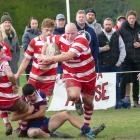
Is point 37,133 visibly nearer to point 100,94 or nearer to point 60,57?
point 60,57

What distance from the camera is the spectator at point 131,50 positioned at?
54.5 feet

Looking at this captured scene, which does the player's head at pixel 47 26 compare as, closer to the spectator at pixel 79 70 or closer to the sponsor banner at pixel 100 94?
the spectator at pixel 79 70

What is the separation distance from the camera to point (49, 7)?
193ft

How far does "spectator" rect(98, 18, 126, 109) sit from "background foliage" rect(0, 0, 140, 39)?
117 ft

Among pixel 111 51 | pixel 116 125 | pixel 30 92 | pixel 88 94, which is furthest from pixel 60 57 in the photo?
pixel 111 51

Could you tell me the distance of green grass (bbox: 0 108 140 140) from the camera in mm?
11711

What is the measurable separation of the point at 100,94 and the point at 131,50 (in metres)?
1.29

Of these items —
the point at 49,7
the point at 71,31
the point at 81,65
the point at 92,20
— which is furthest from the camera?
the point at 49,7

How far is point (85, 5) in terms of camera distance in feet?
191

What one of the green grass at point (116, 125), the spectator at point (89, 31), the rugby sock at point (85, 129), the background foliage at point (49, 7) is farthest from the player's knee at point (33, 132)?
the background foliage at point (49, 7)

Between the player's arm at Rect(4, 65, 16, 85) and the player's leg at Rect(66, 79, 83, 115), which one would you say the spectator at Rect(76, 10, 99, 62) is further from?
the player's arm at Rect(4, 65, 16, 85)

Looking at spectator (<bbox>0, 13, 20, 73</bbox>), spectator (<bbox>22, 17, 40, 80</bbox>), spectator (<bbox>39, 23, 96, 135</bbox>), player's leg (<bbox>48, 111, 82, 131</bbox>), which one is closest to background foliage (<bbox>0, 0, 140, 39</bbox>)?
spectator (<bbox>0, 13, 20, 73</bbox>)

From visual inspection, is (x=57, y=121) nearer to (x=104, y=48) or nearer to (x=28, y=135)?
(x=28, y=135)

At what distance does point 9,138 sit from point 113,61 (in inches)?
219
